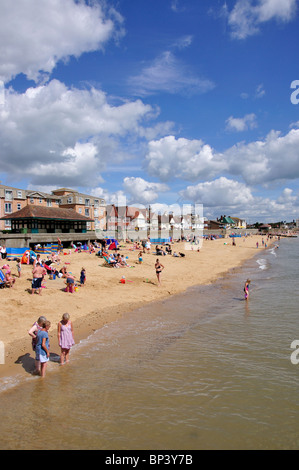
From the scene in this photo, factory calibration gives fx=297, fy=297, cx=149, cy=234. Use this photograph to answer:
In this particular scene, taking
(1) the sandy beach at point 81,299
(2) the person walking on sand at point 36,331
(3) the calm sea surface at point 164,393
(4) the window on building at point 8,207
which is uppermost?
(4) the window on building at point 8,207

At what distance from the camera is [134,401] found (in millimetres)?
6629

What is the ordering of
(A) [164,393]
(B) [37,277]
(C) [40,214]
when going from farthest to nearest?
(C) [40,214] → (B) [37,277] → (A) [164,393]

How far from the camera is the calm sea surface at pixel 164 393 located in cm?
551

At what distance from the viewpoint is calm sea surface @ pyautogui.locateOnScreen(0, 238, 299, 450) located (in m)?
5.51

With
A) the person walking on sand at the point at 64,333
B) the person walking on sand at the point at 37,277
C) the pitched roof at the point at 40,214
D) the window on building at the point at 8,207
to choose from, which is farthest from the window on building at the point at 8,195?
the person walking on sand at the point at 64,333

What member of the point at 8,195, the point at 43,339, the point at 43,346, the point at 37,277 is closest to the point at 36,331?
the point at 43,339

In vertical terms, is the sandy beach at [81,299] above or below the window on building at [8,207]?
below

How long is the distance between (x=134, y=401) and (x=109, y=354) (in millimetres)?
2523

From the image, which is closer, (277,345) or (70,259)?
(277,345)

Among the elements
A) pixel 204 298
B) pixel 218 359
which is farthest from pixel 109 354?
pixel 204 298

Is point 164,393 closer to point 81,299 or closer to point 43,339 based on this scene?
point 43,339

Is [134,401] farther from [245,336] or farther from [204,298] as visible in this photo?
[204,298]

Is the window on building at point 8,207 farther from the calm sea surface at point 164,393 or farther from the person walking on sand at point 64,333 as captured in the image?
the person walking on sand at point 64,333

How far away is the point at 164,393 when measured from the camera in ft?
22.8
